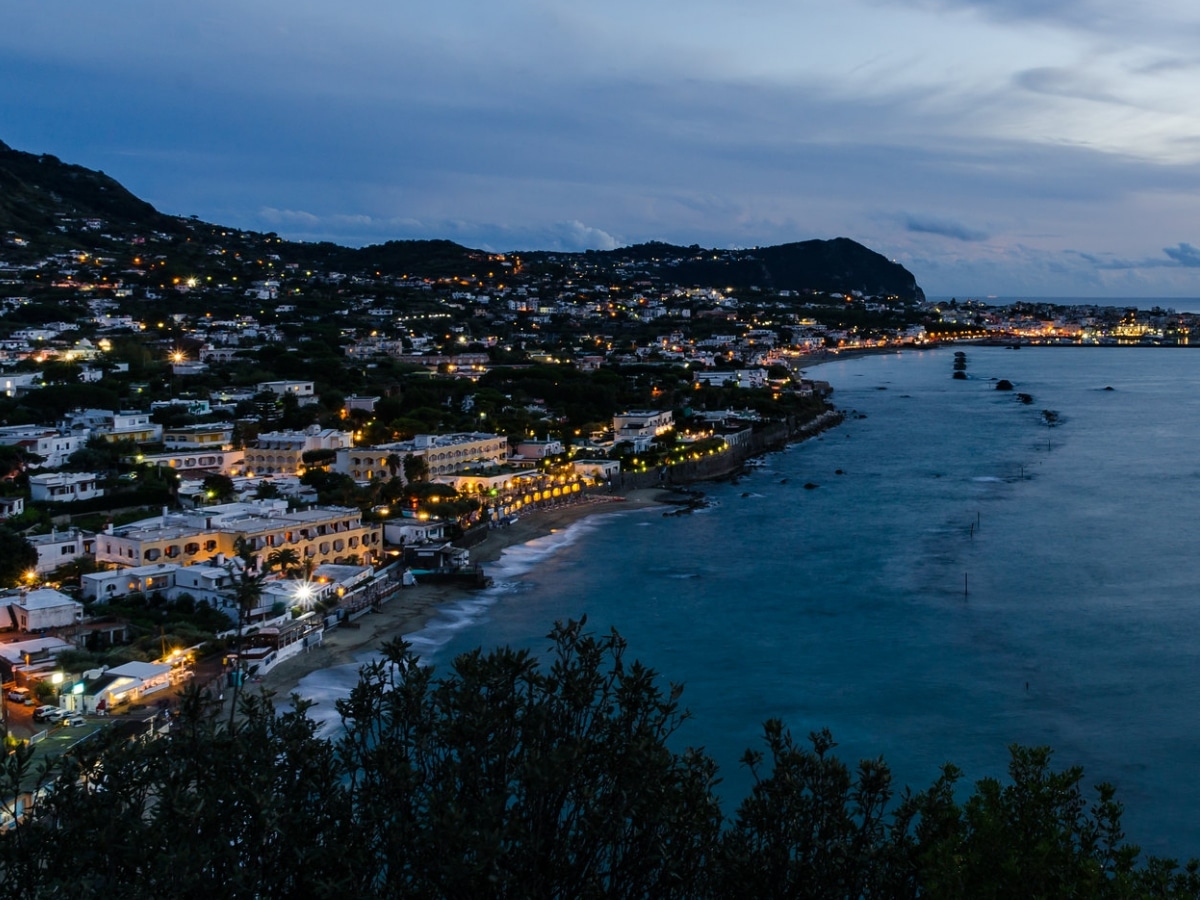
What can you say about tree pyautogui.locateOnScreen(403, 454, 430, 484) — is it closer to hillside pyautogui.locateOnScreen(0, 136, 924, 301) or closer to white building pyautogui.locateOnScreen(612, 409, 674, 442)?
white building pyautogui.locateOnScreen(612, 409, 674, 442)

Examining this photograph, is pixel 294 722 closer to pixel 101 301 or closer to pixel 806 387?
pixel 806 387

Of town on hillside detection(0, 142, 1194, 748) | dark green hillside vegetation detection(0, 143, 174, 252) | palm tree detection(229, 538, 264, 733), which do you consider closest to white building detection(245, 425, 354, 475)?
town on hillside detection(0, 142, 1194, 748)

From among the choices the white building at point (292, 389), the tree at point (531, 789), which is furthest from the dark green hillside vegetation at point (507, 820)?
the white building at point (292, 389)

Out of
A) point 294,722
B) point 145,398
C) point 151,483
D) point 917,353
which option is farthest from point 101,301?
point 917,353

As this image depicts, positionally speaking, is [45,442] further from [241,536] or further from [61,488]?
[241,536]

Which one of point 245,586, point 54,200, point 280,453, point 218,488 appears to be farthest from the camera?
point 54,200

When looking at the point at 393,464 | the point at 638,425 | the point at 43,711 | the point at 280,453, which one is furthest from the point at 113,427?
the point at 43,711

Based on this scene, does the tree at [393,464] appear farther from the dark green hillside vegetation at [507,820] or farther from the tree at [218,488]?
the dark green hillside vegetation at [507,820]
